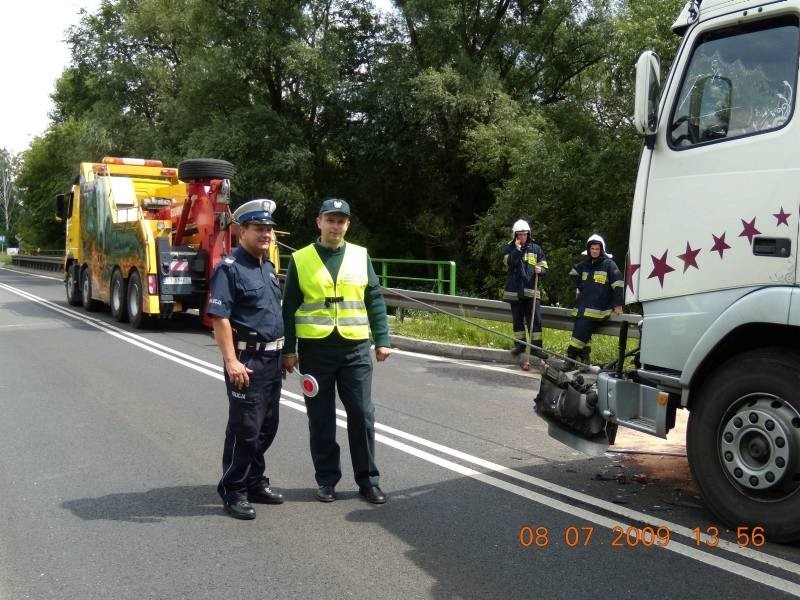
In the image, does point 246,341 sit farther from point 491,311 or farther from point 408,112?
point 408,112

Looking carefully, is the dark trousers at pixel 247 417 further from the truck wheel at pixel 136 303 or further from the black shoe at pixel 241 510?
the truck wheel at pixel 136 303

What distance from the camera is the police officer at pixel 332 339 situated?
498 cm

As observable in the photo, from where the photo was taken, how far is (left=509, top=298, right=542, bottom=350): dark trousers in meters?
10.7

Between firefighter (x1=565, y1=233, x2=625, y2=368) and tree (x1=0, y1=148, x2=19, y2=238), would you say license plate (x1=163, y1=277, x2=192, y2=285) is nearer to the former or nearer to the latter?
firefighter (x1=565, y1=233, x2=625, y2=368)

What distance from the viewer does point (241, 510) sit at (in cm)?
479

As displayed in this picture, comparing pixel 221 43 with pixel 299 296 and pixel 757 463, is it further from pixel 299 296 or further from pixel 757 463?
pixel 757 463

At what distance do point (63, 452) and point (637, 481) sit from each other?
13.7ft

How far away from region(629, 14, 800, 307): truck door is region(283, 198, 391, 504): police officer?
1688 mm

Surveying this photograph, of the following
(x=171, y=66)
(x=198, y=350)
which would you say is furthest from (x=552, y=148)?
(x=171, y=66)

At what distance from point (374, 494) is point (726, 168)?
9.01ft

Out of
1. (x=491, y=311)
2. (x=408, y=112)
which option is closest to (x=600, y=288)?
(x=491, y=311)

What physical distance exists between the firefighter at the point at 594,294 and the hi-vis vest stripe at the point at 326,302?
16.7 ft

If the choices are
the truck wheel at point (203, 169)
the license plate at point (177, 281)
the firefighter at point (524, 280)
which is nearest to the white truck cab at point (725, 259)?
the firefighter at point (524, 280)

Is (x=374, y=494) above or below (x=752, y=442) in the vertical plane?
below
